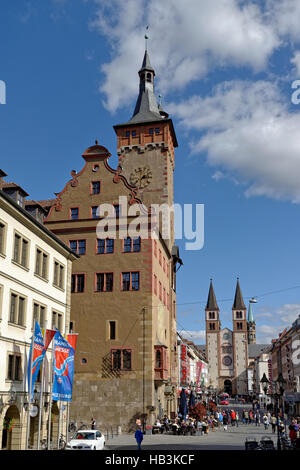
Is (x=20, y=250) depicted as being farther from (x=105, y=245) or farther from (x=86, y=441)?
(x=105, y=245)

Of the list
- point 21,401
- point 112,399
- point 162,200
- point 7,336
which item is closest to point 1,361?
point 7,336

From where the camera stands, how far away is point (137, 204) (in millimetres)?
48000

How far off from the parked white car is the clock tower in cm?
3397

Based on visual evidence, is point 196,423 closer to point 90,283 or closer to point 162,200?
point 90,283

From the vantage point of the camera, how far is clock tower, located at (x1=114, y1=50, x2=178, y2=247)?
59969mm

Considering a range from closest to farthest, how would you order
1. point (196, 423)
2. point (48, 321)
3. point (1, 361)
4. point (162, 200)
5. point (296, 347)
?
point (1, 361) → point (48, 321) → point (196, 423) → point (162, 200) → point (296, 347)

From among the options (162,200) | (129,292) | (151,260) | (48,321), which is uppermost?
(162,200)

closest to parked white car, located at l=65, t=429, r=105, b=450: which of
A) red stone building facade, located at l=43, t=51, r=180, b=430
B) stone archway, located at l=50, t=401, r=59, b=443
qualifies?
stone archway, located at l=50, t=401, r=59, b=443

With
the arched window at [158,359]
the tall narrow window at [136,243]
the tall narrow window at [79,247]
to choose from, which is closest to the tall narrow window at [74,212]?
the tall narrow window at [79,247]

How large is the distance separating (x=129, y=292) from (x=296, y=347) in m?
55.8

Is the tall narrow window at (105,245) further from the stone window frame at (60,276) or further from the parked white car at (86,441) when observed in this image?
the parked white car at (86,441)

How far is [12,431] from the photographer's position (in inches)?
1128

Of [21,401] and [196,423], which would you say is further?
[196,423]

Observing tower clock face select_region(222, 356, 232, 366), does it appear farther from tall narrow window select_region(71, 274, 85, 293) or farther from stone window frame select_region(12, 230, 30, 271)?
stone window frame select_region(12, 230, 30, 271)
